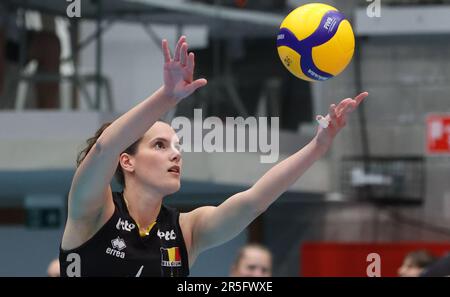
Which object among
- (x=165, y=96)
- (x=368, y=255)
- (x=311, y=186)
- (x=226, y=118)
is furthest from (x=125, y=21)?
(x=165, y=96)

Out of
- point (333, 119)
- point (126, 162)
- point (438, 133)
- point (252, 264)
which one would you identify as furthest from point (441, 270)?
A: point (438, 133)

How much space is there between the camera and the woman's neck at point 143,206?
3.37m

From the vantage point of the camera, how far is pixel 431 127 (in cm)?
752

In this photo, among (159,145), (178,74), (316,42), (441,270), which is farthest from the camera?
(316,42)

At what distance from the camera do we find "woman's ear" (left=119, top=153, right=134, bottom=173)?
3.43 metres

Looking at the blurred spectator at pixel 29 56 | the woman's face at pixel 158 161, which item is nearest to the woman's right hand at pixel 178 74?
the woman's face at pixel 158 161

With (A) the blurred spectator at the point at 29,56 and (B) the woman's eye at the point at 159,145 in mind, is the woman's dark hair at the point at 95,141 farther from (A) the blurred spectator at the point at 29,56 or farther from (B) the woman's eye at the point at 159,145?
(A) the blurred spectator at the point at 29,56

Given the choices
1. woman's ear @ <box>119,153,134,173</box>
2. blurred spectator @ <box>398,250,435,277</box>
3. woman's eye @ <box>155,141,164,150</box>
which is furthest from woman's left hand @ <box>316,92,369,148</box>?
blurred spectator @ <box>398,250,435,277</box>

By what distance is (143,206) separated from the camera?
337 cm

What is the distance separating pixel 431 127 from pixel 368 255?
3.38 feet

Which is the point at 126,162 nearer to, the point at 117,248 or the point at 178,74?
the point at 117,248

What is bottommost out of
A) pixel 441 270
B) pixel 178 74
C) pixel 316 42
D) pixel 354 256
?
pixel 354 256

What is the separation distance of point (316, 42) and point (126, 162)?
2.61 ft
